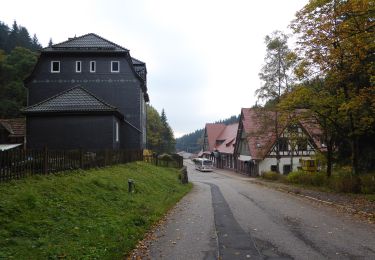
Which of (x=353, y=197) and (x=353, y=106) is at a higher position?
(x=353, y=106)

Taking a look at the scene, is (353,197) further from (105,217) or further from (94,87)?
(94,87)

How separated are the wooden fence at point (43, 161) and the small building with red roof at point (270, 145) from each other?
20.9 meters

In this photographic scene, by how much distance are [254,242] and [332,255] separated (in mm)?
1933

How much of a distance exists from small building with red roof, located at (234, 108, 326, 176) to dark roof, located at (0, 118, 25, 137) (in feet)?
87.7

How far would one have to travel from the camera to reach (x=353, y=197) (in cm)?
1903

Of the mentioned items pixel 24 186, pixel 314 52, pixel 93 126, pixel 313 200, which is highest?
pixel 314 52

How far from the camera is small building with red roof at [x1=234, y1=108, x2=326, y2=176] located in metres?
38.2

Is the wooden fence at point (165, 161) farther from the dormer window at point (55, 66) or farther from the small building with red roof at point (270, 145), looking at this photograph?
the dormer window at point (55, 66)

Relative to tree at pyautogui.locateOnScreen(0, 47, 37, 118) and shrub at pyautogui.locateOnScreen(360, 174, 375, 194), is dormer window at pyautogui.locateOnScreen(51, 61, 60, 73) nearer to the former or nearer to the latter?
tree at pyautogui.locateOnScreen(0, 47, 37, 118)

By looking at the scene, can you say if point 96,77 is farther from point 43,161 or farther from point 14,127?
point 43,161

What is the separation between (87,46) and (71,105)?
1132 cm

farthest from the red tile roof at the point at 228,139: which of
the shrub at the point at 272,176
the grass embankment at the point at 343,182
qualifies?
the grass embankment at the point at 343,182

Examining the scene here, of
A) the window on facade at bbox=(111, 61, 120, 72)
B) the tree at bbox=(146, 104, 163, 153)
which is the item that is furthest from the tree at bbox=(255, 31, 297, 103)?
the tree at bbox=(146, 104, 163, 153)

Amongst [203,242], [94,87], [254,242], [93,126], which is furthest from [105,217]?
[94,87]
